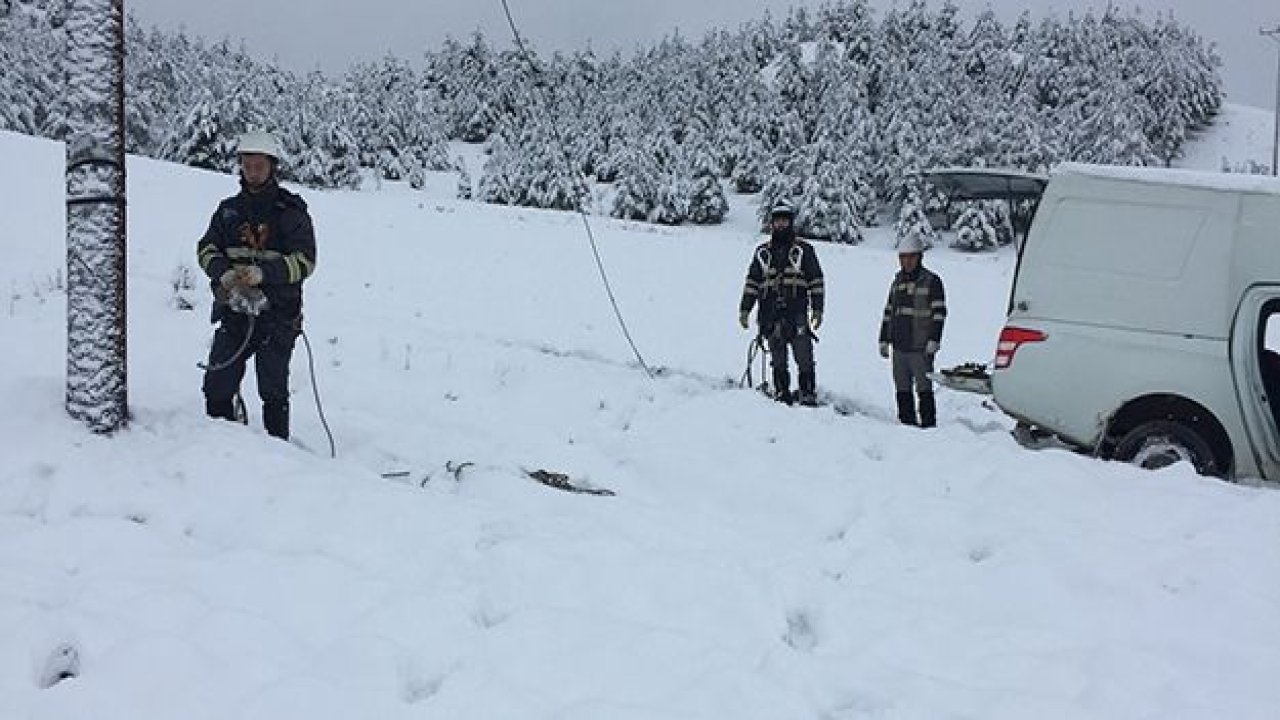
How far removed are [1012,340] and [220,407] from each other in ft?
18.4

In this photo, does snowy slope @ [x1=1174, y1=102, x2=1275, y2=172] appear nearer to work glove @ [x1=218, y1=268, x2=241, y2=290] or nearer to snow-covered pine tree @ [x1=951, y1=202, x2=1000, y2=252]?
snow-covered pine tree @ [x1=951, y1=202, x2=1000, y2=252]

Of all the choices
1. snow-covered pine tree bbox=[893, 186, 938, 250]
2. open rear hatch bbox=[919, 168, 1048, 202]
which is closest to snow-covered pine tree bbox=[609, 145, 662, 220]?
snow-covered pine tree bbox=[893, 186, 938, 250]

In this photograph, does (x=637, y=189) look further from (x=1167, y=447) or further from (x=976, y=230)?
(x=1167, y=447)

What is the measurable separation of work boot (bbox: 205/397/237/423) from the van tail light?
17.6ft

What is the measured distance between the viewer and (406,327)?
1220 cm

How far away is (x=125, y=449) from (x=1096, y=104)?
218ft

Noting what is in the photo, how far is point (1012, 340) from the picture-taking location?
274 inches

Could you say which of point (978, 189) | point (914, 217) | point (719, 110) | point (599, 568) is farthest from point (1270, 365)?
point (719, 110)

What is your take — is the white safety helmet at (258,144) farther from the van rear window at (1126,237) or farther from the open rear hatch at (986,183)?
the van rear window at (1126,237)

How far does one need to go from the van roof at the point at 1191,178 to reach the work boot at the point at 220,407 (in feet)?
19.8

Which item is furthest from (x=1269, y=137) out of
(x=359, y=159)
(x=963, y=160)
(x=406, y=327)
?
(x=406, y=327)

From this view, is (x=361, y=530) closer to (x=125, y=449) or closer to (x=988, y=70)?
(x=125, y=449)

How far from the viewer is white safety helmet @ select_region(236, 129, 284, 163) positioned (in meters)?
5.47

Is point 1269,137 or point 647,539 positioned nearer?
point 647,539
